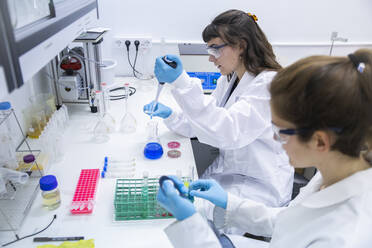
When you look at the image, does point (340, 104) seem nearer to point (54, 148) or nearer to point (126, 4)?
point (54, 148)

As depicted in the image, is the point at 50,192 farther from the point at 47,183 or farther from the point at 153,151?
the point at 153,151

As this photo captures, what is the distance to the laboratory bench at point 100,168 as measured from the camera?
98cm

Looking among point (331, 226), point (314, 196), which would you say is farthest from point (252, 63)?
point (331, 226)

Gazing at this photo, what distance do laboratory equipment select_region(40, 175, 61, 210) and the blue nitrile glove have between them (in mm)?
483

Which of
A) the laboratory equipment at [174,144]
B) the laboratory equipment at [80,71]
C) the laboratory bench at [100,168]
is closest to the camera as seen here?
the laboratory bench at [100,168]

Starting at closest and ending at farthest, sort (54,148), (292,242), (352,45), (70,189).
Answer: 1. (292,242)
2. (70,189)
3. (54,148)
4. (352,45)

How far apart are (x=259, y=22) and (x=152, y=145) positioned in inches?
61.2

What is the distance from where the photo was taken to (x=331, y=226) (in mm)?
728

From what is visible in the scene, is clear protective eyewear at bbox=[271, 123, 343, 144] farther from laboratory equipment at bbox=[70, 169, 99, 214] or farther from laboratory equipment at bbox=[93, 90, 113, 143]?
laboratory equipment at bbox=[93, 90, 113, 143]

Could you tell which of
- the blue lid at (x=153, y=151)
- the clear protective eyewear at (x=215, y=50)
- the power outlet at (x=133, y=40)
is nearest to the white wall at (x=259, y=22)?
the power outlet at (x=133, y=40)

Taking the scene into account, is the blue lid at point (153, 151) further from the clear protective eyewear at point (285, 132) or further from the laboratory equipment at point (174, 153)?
the clear protective eyewear at point (285, 132)

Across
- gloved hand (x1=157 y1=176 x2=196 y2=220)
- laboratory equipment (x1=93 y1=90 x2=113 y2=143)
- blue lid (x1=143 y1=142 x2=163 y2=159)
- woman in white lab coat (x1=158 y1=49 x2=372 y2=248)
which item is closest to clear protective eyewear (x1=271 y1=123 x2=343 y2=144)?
woman in white lab coat (x1=158 y1=49 x2=372 y2=248)

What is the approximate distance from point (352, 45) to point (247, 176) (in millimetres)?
1947

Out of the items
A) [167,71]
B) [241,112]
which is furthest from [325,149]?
[167,71]
